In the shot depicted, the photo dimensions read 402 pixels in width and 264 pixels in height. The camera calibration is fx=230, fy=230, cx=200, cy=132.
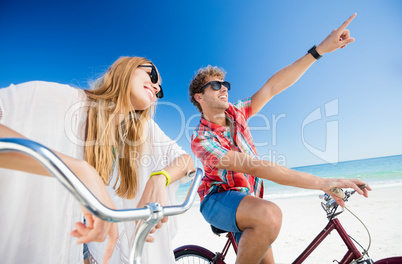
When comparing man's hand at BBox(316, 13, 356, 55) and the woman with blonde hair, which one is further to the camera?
man's hand at BBox(316, 13, 356, 55)

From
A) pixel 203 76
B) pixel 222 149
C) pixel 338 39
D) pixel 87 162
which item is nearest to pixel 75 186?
pixel 87 162

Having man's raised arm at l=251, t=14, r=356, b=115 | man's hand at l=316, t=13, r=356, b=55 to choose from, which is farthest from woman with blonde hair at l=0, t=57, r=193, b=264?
man's hand at l=316, t=13, r=356, b=55

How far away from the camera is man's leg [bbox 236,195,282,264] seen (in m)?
1.66

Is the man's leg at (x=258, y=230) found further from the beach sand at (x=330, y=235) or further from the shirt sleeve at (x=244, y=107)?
the beach sand at (x=330, y=235)

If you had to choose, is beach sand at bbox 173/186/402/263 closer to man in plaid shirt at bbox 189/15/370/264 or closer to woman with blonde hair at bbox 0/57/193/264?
man in plaid shirt at bbox 189/15/370/264

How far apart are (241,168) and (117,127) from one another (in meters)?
1.01

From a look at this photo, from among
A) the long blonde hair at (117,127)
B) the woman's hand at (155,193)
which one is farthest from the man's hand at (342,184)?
the long blonde hair at (117,127)

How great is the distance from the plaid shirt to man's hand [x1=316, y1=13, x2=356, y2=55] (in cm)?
108

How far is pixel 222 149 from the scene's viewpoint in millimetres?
2096

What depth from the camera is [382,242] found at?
13.2 feet

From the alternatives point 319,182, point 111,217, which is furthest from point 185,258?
point 111,217

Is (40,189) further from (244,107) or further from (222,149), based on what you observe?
(244,107)

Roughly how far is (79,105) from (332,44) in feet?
7.82

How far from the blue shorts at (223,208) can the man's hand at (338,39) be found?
174 centimetres
